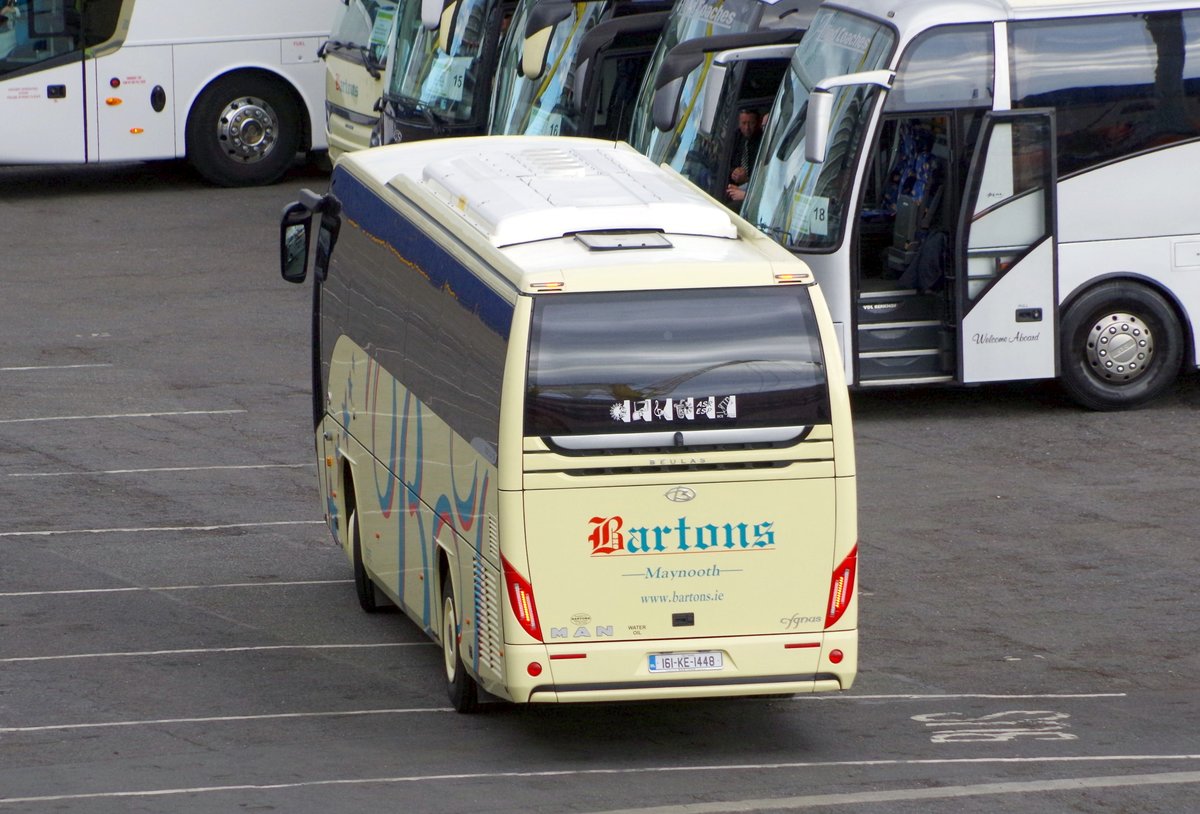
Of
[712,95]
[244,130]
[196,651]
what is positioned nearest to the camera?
[196,651]

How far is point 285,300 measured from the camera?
904 inches

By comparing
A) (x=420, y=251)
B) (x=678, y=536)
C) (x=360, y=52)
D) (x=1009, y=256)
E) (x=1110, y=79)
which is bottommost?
(x=678, y=536)

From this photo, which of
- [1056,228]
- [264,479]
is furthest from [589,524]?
[1056,228]

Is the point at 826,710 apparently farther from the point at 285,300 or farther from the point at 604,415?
the point at 285,300

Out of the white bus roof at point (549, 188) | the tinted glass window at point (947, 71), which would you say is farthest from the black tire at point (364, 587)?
the tinted glass window at point (947, 71)

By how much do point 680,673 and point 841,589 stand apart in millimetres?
825

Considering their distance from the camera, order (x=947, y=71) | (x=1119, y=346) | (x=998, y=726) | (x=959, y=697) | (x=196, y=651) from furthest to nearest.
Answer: (x=1119, y=346), (x=947, y=71), (x=196, y=651), (x=959, y=697), (x=998, y=726)

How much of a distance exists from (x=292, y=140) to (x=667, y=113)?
11508 millimetres

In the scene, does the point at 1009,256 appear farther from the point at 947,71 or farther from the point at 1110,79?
the point at 1110,79

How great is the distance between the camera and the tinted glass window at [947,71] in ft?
57.8

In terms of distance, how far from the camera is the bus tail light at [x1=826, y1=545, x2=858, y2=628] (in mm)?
10391

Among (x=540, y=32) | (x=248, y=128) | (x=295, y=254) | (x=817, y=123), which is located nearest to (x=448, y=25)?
(x=540, y=32)

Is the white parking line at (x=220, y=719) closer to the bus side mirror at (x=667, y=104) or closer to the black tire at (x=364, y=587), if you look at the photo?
the black tire at (x=364, y=587)

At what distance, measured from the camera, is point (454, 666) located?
11430mm
